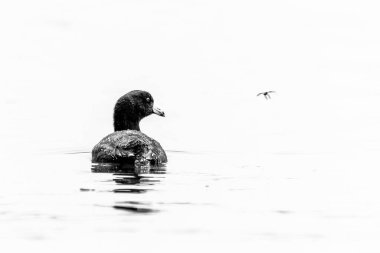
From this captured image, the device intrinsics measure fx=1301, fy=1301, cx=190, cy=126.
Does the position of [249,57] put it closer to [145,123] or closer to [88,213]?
[145,123]

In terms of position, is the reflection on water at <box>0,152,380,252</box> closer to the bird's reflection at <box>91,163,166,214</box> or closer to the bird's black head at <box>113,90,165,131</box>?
the bird's reflection at <box>91,163,166,214</box>

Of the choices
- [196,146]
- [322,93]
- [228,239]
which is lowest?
[228,239]

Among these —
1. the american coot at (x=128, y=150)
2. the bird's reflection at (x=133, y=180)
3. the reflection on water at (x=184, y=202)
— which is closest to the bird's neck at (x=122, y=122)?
the reflection on water at (x=184, y=202)

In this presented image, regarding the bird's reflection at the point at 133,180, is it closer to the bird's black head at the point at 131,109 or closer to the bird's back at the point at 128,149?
the bird's back at the point at 128,149

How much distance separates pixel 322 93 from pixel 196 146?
15.3m

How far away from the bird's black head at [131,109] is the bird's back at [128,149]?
2.58 metres

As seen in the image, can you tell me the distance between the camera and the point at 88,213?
55.5 feet

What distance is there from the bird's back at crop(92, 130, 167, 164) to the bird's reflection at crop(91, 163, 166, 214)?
0.46 ft

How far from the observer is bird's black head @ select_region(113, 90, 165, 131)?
26.0 meters

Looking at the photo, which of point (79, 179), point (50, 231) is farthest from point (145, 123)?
point (50, 231)

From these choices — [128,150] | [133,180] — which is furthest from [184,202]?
[128,150]

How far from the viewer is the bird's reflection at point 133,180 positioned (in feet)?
57.6

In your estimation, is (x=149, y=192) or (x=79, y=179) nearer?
(x=149, y=192)

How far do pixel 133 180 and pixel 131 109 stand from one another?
18.7ft
